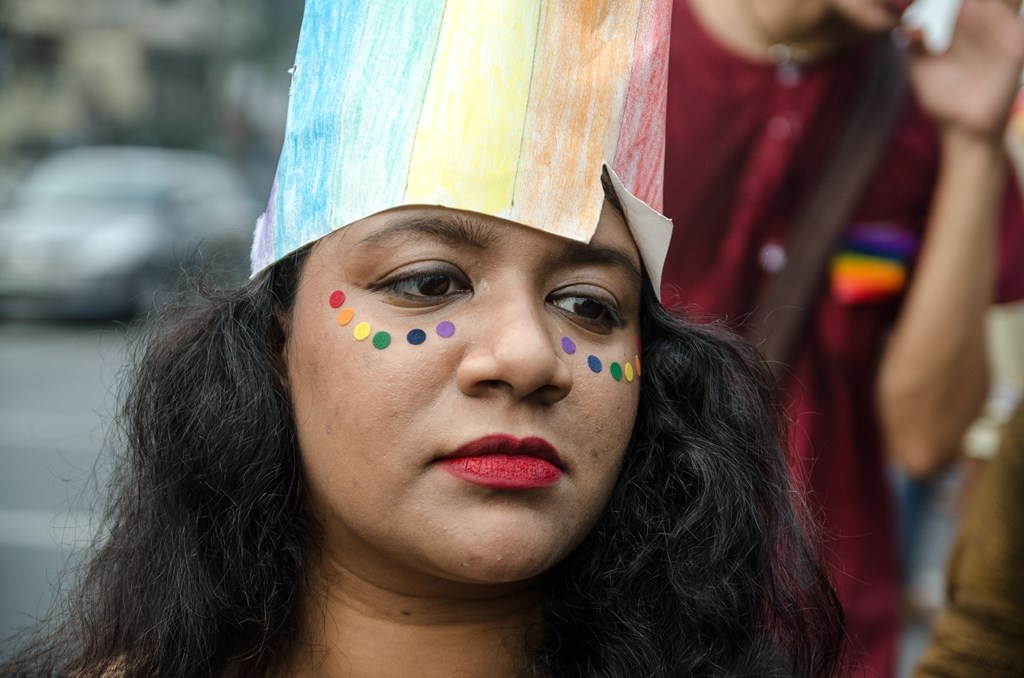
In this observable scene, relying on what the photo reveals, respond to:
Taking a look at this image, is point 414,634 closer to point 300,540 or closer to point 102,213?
point 300,540

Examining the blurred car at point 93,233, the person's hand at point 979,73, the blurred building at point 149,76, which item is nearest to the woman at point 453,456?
the person's hand at point 979,73

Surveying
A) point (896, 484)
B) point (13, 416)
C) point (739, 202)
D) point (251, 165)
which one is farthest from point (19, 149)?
point (739, 202)

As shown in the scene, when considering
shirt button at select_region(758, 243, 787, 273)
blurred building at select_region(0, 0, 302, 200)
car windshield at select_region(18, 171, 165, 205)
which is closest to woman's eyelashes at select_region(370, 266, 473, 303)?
shirt button at select_region(758, 243, 787, 273)

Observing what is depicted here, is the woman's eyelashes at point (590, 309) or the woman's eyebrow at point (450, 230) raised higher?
the woman's eyebrow at point (450, 230)

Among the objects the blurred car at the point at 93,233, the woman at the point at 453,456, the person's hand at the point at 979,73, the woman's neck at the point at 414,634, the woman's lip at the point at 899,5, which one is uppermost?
the woman's lip at the point at 899,5

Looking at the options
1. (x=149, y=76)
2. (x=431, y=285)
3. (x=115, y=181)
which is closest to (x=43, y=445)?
(x=115, y=181)

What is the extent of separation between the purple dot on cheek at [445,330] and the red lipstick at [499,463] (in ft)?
0.51

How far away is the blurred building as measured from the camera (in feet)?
77.0

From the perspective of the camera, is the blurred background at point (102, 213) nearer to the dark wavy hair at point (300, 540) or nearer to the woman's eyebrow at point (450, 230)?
the dark wavy hair at point (300, 540)

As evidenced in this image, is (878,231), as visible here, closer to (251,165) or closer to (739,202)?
(739,202)

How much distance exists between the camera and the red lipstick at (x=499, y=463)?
1829 millimetres

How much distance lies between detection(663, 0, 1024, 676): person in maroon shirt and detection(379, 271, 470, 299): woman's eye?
977mm

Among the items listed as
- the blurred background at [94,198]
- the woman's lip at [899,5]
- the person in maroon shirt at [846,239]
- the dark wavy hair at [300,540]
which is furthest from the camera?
the blurred background at [94,198]

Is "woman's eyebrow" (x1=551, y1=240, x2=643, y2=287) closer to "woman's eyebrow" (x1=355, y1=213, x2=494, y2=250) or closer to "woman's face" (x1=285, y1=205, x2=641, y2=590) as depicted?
"woman's face" (x1=285, y1=205, x2=641, y2=590)
